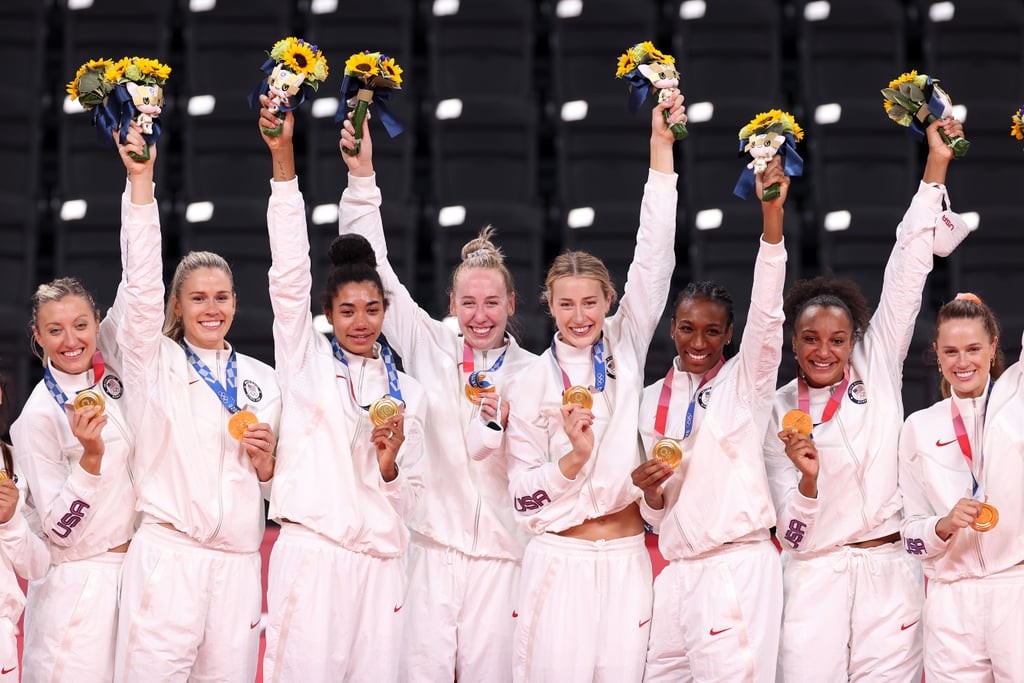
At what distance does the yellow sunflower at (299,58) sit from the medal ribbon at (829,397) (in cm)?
220

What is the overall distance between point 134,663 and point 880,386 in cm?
292

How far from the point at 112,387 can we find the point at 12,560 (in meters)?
0.73

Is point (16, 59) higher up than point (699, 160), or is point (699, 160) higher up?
point (16, 59)

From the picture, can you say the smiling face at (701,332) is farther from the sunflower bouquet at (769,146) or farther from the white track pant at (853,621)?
the white track pant at (853,621)

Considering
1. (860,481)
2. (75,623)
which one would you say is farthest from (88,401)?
(860,481)

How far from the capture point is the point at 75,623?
4555mm

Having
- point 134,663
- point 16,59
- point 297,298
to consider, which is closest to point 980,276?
point 297,298

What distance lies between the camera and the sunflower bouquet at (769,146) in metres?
4.46

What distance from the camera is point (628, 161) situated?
8.84 meters

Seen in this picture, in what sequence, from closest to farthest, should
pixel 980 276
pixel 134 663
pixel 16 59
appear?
pixel 134 663 → pixel 980 276 → pixel 16 59

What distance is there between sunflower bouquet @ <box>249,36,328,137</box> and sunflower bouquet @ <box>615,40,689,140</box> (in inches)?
45.4

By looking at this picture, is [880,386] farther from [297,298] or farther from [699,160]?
[699,160]

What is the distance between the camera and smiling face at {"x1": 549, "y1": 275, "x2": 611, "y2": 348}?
4.86 metres

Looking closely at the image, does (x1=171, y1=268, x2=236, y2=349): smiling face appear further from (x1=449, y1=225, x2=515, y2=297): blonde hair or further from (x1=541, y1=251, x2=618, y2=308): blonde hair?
(x1=541, y1=251, x2=618, y2=308): blonde hair
